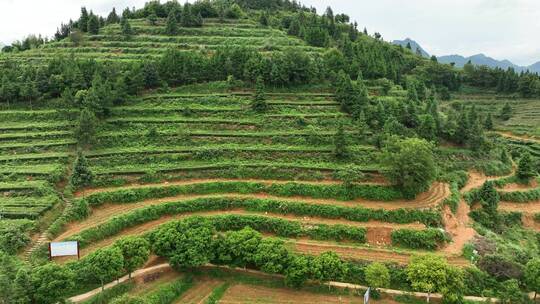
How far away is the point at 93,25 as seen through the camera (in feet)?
247

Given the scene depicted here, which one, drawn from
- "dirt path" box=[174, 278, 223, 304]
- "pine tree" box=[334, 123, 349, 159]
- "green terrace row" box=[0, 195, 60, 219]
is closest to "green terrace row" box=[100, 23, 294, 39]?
"pine tree" box=[334, 123, 349, 159]

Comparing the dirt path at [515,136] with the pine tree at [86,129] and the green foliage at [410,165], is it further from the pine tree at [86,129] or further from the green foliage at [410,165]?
the pine tree at [86,129]

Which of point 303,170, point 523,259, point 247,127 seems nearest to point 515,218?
point 523,259

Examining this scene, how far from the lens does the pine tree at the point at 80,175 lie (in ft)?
125

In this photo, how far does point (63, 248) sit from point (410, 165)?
30111 mm

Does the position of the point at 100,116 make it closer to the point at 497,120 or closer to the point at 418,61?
the point at 497,120

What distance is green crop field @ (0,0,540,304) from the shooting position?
99.5 ft

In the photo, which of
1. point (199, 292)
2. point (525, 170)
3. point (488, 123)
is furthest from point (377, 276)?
point (488, 123)

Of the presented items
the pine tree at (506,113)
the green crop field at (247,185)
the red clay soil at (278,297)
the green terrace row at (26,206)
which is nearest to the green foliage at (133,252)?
the green crop field at (247,185)

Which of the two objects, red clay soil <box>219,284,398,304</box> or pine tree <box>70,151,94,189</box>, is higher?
pine tree <box>70,151,94,189</box>

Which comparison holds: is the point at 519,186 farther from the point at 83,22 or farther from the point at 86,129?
the point at 83,22

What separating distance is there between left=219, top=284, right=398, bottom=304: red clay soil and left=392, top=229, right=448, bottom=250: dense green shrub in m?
6.32

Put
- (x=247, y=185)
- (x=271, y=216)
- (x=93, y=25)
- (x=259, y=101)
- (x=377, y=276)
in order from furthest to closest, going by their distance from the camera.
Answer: (x=93, y=25)
(x=259, y=101)
(x=247, y=185)
(x=271, y=216)
(x=377, y=276)

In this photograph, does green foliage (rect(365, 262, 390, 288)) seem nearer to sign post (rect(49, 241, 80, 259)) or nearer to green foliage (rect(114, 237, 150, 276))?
green foliage (rect(114, 237, 150, 276))
